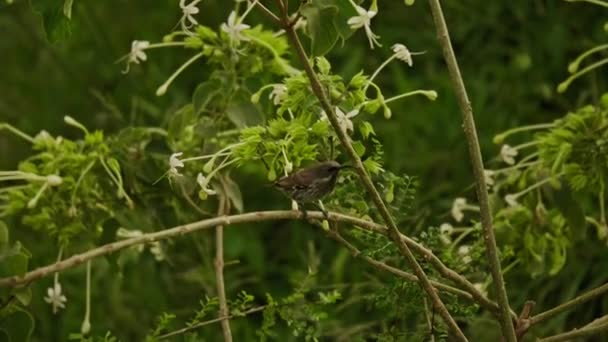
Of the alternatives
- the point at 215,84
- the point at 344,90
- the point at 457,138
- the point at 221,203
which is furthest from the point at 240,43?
the point at 457,138

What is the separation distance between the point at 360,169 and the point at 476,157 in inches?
5.2

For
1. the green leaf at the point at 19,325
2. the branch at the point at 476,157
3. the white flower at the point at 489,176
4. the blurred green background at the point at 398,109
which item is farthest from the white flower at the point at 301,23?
the blurred green background at the point at 398,109

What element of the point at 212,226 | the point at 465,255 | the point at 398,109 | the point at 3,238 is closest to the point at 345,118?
the point at 212,226

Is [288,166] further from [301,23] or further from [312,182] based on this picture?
[301,23]

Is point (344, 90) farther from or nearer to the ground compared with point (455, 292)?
farther from the ground

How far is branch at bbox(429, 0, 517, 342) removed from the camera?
125 cm

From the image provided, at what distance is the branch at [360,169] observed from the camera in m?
1.16

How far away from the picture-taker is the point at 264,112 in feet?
5.56

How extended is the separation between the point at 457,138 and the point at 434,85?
131mm

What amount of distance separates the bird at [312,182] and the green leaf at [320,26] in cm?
12

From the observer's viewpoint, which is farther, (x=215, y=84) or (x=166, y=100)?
(x=166, y=100)

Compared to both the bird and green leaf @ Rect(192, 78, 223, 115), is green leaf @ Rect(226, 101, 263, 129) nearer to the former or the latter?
green leaf @ Rect(192, 78, 223, 115)

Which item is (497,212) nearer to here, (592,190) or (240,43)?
(592,190)

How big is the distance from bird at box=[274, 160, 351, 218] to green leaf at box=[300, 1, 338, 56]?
0.12 meters
